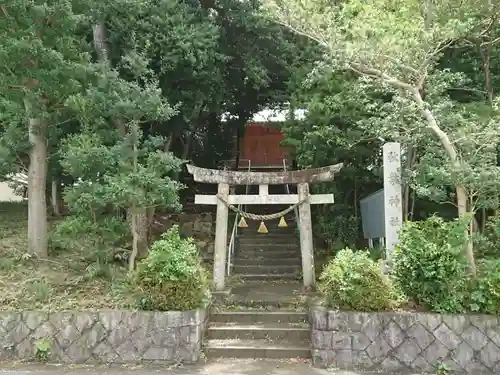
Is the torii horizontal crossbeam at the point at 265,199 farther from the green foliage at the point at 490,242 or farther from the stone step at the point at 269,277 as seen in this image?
the green foliage at the point at 490,242

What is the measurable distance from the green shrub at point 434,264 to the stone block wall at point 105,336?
3419 millimetres

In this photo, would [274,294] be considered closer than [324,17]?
No

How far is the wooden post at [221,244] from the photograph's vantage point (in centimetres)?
1052

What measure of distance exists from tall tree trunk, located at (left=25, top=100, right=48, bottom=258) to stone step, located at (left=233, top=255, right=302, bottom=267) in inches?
198

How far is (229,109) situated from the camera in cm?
1828

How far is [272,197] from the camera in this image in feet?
36.0

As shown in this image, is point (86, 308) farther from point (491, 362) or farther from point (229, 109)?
Answer: point (229, 109)

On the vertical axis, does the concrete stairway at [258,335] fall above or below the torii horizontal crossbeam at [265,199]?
below

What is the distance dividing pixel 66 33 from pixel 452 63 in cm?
890

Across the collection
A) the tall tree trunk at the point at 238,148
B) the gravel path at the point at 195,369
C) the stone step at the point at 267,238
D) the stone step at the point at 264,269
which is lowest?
the gravel path at the point at 195,369

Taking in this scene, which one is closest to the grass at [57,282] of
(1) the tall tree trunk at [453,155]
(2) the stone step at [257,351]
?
(2) the stone step at [257,351]

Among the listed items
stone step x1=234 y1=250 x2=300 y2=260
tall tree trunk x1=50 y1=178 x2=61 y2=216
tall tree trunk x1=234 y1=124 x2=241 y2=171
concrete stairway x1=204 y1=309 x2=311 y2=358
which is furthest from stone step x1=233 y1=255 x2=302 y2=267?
tall tree trunk x1=234 y1=124 x2=241 y2=171

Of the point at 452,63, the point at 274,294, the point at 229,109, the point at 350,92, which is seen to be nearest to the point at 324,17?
the point at 350,92

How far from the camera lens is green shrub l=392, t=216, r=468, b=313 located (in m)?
7.39
